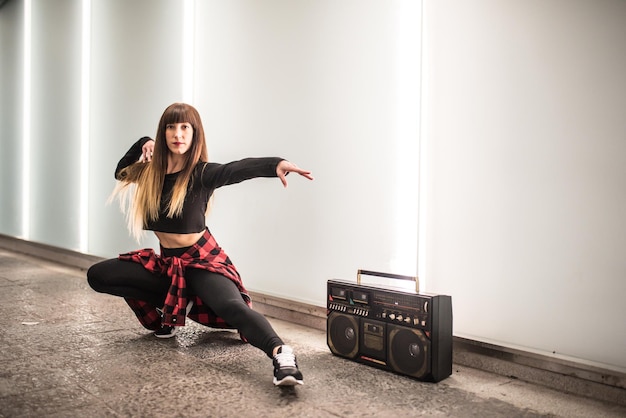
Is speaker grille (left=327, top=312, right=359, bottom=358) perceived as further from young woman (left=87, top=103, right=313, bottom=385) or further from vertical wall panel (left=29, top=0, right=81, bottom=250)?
vertical wall panel (left=29, top=0, right=81, bottom=250)

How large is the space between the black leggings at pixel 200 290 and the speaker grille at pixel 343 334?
320 mm

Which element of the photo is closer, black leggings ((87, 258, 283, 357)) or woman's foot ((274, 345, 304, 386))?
woman's foot ((274, 345, 304, 386))

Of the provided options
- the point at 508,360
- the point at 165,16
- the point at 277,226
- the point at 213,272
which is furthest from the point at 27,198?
the point at 508,360

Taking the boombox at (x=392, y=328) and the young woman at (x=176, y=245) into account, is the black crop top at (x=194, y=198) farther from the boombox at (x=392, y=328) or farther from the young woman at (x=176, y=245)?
the boombox at (x=392, y=328)

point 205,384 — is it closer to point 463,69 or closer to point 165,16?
point 463,69

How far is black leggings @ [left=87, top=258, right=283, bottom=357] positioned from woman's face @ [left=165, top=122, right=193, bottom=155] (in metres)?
0.52

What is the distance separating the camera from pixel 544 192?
196cm

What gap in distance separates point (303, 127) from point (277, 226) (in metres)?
0.56

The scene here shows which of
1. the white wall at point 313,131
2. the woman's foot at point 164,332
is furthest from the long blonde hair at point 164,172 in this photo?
the white wall at point 313,131

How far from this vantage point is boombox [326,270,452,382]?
1.92 m

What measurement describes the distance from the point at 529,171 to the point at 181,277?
144cm

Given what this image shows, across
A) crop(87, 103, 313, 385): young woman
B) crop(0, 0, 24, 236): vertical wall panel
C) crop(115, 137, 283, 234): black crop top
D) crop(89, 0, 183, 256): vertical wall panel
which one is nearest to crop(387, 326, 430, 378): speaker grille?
crop(87, 103, 313, 385): young woman

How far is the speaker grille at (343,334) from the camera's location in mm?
2178

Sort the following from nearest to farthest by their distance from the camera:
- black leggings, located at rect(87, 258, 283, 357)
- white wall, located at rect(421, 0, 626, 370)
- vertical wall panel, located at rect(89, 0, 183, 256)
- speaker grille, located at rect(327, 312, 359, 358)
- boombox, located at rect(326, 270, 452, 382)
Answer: white wall, located at rect(421, 0, 626, 370) → boombox, located at rect(326, 270, 452, 382) → black leggings, located at rect(87, 258, 283, 357) → speaker grille, located at rect(327, 312, 359, 358) → vertical wall panel, located at rect(89, 0, 183, 256)
